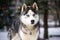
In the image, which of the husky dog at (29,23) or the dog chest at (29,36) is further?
the dog chest at (29,36)

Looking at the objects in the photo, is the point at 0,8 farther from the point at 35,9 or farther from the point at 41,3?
→ the point at 35,9

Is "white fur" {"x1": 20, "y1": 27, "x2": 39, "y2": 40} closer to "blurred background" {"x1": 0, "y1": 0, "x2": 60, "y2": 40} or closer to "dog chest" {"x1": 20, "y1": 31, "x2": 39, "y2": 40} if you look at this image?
"dog chest" {"x1": 20, "y1": 31, "x2": 39, "y2": 40}

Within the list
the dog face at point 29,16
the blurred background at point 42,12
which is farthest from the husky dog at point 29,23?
the blurred background at point 42,12

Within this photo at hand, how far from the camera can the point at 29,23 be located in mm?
4492

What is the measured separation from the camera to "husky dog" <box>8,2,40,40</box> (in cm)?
452

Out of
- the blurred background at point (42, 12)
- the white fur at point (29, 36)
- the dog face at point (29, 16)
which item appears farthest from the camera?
the blurred background at point (42, 12)

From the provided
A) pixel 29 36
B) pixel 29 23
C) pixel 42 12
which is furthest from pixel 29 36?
pixel 42 12

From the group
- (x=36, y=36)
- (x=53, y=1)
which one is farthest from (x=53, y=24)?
(x=36, y=36)

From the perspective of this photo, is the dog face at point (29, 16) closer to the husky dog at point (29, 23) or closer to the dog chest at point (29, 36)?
the husky dog at point (29, 23)

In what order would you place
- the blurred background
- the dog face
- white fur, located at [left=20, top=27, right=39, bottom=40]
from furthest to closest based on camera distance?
1. the blurred background
2. white fur, located at [left=20, top=27, right=39, bottom=40]
3. the dog face

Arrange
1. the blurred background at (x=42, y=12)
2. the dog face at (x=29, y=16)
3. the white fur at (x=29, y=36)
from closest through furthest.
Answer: the dog face at (x=29, y=16)
the white fur at (x=29, y=36)
the blurred background at (x=42, y=12)

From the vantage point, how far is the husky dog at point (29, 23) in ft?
14.8

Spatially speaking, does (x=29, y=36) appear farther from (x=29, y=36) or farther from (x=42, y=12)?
(x=42, y=12)

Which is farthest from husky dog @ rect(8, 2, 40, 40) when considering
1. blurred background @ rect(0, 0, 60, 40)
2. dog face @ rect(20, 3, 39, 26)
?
blurred background @ rect(0, 0, 60, 40)
